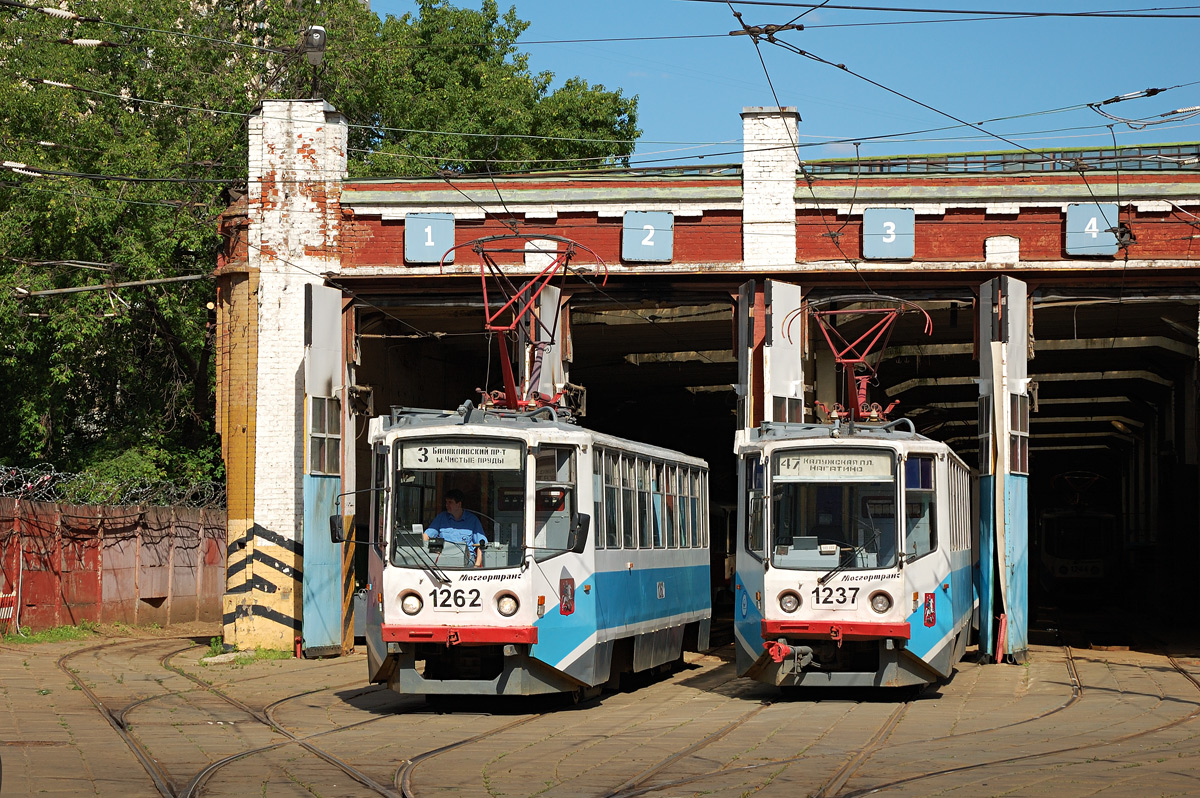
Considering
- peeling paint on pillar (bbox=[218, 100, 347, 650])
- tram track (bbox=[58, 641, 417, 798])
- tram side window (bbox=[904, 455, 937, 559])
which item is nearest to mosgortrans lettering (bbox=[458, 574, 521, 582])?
tram track (bbox=[58, 641, 417, 798])

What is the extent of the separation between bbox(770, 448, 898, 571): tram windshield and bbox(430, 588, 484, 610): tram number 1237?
3286 millimetres

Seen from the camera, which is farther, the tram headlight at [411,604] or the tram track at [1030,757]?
the tram headlight at [411,604]

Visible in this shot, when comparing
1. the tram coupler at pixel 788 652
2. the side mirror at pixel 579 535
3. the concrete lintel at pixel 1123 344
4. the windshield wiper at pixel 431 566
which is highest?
the concrete lintel at pixel 1123 344

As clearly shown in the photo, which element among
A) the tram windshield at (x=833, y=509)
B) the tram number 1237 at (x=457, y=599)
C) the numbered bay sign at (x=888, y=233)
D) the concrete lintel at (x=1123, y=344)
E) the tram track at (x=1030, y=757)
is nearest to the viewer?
the tram track at (x=1030, y=757)

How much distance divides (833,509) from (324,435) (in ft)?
32.6

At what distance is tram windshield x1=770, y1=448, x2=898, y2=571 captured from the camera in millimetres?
14945

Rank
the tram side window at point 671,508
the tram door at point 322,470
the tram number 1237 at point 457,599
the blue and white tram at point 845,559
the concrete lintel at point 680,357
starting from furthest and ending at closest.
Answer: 1. the concrete lintel at point 680,357
2. the tram door at point 322,470
3. the tram side window at point 671,508
4. the blue and white tram at point 845,559
5. the tram number 1237 at point 457,599

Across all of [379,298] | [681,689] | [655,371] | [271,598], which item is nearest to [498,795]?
[681,689]

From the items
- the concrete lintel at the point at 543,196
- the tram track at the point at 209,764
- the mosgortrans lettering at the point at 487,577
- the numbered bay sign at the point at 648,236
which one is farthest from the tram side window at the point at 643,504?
the concrete lintel at the point at 543,196

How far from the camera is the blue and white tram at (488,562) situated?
44.8 feet

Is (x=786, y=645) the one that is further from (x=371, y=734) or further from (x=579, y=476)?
(x=371, y=734)

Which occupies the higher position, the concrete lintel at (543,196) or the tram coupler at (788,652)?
the concrete lintel at (543,196)

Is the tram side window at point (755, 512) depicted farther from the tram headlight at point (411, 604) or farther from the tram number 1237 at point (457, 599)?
the tram headlight at point (411, 604)

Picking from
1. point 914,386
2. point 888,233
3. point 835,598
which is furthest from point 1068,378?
point 835,598
